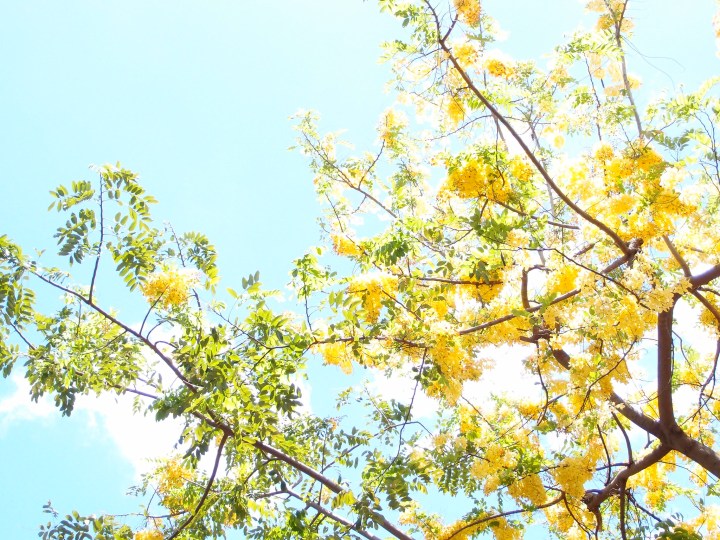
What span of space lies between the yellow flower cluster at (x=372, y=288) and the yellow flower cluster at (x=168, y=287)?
1025mm

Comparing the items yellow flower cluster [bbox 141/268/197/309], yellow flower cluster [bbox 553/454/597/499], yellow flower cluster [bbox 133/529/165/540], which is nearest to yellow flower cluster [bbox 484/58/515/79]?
yellow flower cluster [bbox 141/268/197/309]

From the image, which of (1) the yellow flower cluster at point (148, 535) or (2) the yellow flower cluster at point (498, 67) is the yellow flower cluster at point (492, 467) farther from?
(2) the yellow flower cluster at point (498, 67)

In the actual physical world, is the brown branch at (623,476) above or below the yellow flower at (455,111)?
below

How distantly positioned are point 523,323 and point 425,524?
1853mm

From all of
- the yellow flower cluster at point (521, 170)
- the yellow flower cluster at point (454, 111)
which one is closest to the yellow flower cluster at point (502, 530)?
the yellow flower cluster at point (521, 170)

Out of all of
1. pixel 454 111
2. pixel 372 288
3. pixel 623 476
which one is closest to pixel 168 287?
pixel 372 288

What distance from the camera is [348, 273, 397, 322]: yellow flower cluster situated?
12.1 feet

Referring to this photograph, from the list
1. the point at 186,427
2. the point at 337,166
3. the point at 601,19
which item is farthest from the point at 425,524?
the point at 601,19

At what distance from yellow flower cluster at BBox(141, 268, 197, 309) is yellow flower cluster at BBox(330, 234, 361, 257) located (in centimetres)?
119

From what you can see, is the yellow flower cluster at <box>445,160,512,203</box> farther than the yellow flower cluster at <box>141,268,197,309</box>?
Yes

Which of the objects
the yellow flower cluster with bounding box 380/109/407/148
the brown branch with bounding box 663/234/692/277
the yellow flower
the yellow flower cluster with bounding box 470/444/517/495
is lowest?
the yellow flower cluster with bounding box 470/444/517/495

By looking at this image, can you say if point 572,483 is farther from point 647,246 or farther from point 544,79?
point 544,79

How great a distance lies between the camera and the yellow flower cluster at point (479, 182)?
3855mm

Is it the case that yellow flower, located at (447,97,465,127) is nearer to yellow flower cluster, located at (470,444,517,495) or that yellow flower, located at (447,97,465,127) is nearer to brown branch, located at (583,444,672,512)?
yellow flower cluster, located at (470,444,517,495)
